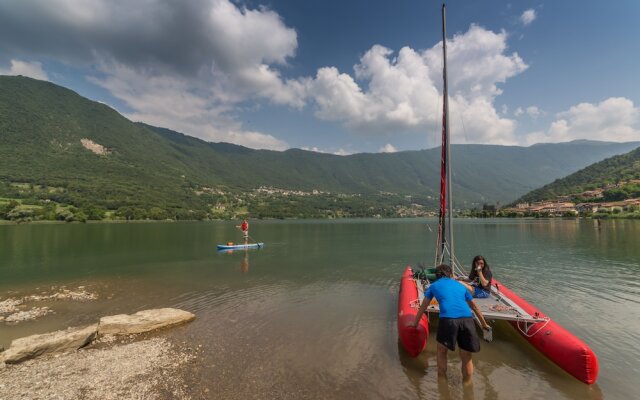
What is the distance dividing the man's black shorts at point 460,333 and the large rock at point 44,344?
1193 cm

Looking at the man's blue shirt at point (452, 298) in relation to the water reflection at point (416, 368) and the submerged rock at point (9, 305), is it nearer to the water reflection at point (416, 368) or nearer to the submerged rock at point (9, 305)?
the water reflection at point (416, 368)

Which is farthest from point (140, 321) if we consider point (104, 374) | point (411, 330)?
point (411, 330)

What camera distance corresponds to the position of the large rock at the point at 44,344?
32.0 ft

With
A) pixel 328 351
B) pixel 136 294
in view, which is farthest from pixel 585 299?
pixel 136 294

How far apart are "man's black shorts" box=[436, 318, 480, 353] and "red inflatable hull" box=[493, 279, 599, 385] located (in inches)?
129

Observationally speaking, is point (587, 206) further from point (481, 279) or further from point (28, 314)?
point (28, 314)

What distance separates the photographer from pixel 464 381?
854cm

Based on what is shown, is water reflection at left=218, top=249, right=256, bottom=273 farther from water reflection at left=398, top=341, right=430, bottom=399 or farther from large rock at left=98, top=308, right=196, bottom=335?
water reflection at left=398, top=341, right=430, bottom=399

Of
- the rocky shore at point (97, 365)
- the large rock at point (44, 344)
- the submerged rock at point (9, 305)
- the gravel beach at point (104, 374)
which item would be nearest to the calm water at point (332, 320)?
the gravel beach at point (104, 374)

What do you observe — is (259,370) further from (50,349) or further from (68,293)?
(68,293)

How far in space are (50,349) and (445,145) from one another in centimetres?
1815

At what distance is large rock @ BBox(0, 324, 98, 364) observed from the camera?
976 cm

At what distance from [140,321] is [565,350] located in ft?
48.6

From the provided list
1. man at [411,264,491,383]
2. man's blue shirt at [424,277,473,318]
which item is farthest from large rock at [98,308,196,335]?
man's blue shirt at [424,277,473,318]
